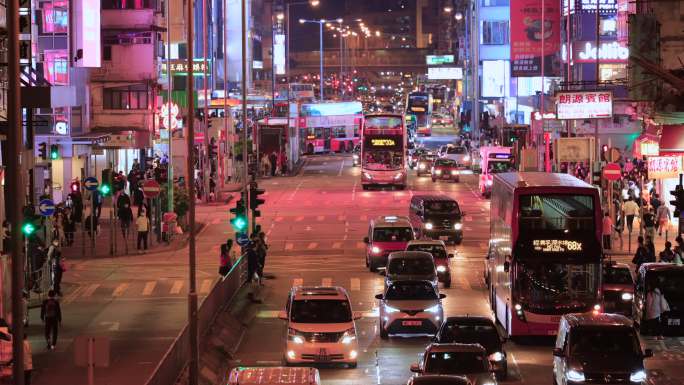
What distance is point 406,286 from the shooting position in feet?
101

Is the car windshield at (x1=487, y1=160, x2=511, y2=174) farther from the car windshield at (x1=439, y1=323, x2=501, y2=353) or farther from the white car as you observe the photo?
the car windshield at (x1=439, y1=323, x2=501, y2=353)

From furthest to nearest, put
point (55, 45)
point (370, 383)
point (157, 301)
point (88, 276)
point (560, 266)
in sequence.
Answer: point (55, 45) < point (88, 276) < point (157, 301) < point (560, 266) < point (370, 383)

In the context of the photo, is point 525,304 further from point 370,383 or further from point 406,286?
point 370,383

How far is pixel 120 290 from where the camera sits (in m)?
38.5

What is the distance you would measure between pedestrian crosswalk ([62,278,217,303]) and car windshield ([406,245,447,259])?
6.47 metres

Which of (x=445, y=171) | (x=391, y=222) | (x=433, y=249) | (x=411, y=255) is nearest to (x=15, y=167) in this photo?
(x=411, y=255)

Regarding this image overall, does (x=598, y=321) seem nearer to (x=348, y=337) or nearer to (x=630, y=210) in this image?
(x=348, y=337)

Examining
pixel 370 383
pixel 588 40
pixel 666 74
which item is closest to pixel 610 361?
pixel 370 383

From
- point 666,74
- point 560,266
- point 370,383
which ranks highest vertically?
point 666,74

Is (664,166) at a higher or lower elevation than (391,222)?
higher

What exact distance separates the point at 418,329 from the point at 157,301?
9.37 meters

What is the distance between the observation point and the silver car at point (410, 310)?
3028cm

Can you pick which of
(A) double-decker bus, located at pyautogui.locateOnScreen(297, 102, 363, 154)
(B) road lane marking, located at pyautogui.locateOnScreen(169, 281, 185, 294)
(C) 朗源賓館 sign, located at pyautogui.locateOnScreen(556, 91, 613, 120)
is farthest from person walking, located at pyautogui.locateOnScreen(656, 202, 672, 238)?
(A) double-decker bus, located at pyautogui.locateOnScreen(297, 102, 363, 154)

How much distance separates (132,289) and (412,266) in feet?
29.3
